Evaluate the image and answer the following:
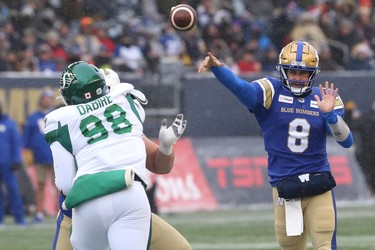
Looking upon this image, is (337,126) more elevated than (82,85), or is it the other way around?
(82,85)

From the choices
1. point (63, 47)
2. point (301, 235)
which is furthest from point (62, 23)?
point (301, 235)

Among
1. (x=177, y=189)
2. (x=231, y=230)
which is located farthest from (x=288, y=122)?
(x=177, y=189)

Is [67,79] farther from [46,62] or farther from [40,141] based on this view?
[46,62]

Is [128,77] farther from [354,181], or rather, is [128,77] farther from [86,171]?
[86,171]

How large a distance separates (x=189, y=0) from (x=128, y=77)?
4.41 meters

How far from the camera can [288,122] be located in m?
7.03

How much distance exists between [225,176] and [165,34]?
13.4 feet

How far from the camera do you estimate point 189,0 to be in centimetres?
2072

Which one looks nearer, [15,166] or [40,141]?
[15,166]

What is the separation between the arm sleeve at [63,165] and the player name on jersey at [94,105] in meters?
0.23

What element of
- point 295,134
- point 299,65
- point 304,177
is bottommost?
point 304,177

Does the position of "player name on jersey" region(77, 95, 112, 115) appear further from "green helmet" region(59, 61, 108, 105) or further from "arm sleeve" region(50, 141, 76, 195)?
"arm sleeve" region(50, 141, 76, 195)

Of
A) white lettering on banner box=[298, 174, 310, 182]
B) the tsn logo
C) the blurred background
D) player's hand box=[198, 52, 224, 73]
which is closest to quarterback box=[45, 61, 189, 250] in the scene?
player's hand box=[198, 52, 224, 73]

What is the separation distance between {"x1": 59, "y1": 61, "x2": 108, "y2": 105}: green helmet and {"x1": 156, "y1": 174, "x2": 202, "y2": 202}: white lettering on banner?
374 inches
